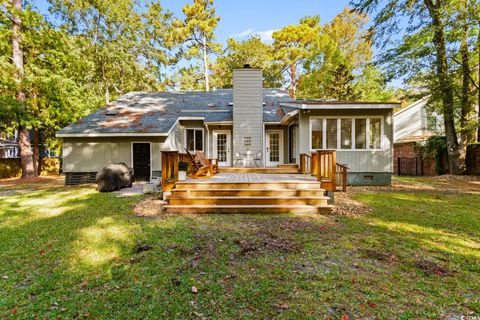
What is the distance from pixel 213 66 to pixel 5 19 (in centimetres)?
1593

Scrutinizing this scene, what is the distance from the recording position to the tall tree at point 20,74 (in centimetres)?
1347

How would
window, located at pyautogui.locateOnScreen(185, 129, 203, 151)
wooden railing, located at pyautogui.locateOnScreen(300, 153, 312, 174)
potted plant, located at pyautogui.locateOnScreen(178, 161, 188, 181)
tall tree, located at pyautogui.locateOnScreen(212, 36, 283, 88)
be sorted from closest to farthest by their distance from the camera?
potted plant, located at pyautogui.locateOnScreen(178, 161, 188, 181) → wooden railing, located at pyautogui.locateOnScreen(300, 153, 312, 174) → window, located at pyautogui.locateOnScreen(185, 129, 203, 151) → tall tree, located at pyautogui.locateOnScreen(212, 36, 283, 88)

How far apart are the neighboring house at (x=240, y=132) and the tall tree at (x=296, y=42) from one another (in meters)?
12.2

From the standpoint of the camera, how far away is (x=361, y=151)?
972 cm

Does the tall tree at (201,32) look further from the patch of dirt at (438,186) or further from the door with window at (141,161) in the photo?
the patch of dirt at (438,186)

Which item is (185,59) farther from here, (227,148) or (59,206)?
(59,206)

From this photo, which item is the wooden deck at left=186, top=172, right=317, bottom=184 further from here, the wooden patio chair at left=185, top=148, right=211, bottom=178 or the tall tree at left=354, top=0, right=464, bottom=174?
the tall tree at left=354, top=0, right=464, bottom=174

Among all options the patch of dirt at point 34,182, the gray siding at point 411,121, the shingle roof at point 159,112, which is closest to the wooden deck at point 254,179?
the shingle roof at point 159,112

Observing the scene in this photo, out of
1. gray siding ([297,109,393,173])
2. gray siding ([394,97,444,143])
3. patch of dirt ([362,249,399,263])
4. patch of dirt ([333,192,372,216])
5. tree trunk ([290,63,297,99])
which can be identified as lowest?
patch of dirt ([362,249,399,263])

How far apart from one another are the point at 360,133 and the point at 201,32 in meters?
20.5

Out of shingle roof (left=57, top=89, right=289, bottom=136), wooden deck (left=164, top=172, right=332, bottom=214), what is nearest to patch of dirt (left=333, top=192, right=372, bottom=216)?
wooden deck (left=164, top=172, right=332, bottom=214)

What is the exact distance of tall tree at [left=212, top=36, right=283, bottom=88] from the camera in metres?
24.7

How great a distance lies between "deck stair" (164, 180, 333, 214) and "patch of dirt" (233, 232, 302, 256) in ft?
5.29

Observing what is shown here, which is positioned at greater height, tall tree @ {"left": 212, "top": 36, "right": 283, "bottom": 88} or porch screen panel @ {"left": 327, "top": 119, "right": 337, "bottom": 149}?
tall tree @ {"left": 212, "top": 36, "right": 283, "bottom": 88}
